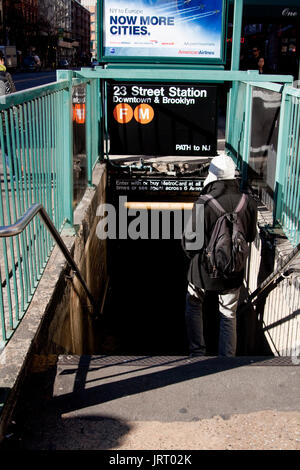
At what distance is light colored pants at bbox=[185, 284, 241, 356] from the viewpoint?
450cm

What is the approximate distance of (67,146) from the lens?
466cm

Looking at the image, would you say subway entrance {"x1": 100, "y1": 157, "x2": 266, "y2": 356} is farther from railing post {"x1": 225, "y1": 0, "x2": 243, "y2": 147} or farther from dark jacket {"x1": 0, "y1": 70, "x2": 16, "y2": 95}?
dark jacket {"x1": 0, "y1": 70, "x2": 16, "y2": 95}

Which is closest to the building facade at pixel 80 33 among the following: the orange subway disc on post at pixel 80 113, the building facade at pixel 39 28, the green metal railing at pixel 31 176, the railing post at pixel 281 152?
→ the building facade at pixel 39 28

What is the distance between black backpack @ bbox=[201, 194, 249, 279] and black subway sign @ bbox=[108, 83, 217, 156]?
12.6 feet

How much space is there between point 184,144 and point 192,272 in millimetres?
3798

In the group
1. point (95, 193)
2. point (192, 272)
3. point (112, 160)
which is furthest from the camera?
point (112, 160)

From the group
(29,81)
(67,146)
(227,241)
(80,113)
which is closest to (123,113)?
(80,113)

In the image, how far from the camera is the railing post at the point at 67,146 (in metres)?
4.59

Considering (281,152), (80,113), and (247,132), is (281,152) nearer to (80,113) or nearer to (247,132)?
(247,132)

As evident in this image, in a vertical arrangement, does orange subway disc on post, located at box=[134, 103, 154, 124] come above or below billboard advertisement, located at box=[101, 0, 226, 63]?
below

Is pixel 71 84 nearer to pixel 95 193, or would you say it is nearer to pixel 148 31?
pixel 95 193

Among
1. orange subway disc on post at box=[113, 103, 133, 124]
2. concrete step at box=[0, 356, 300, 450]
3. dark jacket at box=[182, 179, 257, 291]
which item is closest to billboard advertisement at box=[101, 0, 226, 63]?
orange subway disc on post at box=[113, 103, 133, 124]

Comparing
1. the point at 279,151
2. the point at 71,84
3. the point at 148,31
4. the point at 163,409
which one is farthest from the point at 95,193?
the point at 163,409

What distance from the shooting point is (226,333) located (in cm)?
458
